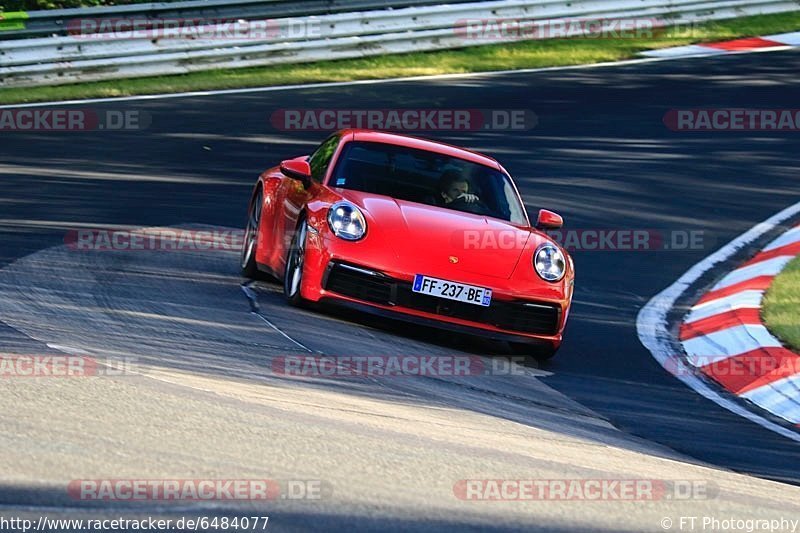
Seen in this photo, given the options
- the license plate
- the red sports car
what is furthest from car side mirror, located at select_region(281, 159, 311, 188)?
the license plate

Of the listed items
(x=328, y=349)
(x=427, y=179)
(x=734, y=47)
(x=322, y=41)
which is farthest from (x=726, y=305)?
(x=734, y=47)

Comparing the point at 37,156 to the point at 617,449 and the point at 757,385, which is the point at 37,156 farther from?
the point at 617,449

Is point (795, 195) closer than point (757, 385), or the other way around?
point (757, 385)

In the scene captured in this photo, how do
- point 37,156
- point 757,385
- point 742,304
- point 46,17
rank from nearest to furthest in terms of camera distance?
point 757,385 < point 742,304 < point 37,156 < point 46,17

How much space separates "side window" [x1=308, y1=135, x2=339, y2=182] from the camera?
9383 millimetres

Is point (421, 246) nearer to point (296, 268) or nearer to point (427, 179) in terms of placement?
point (296, 268)

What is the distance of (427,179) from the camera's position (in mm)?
9188

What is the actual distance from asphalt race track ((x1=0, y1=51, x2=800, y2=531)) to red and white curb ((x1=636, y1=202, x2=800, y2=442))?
0.18 metres

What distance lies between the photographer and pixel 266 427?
18.2 ft

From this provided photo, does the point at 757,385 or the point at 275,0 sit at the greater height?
the point at 275,0

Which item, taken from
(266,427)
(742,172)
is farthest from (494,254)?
(742,172)

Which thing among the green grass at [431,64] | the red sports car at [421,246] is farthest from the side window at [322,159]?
the green grass at [431,64]

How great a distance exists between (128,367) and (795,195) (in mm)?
9905

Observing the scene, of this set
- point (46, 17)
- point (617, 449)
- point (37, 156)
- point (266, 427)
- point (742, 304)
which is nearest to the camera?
point (266, 427)
